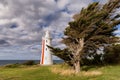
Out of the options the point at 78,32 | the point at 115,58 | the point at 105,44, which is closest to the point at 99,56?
the point at 115,58

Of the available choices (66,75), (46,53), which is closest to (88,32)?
(66,75)

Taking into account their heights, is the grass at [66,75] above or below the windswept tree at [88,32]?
below

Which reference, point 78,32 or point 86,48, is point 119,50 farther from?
point 78,32

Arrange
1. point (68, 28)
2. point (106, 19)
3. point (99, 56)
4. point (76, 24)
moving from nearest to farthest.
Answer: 1. point (76, 24)
2. point (68, 28)
3. point (106, 19)
4. point (99, 56)

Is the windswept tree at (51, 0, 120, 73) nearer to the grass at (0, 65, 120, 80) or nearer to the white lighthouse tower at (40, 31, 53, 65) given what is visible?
the grass at (0, 65, 120, 80)

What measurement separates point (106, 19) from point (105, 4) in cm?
196

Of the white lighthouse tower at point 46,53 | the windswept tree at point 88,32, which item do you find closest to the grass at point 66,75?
the windswept tree at point 88,32

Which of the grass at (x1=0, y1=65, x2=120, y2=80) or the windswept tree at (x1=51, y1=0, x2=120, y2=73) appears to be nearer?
the grass at (x1=0, y1=65, x2=120, y2=80)

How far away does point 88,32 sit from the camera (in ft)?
80.5

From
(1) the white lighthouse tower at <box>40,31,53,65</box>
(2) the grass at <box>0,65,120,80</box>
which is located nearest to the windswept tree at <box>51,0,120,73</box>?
(2) the grass at <box>0,65,120,80</box>

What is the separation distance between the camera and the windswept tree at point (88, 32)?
24094 mm

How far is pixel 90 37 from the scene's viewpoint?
25.6 m

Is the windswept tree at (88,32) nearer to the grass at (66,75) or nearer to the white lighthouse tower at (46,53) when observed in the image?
the grass at (66,75)

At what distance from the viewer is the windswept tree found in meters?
24.1
